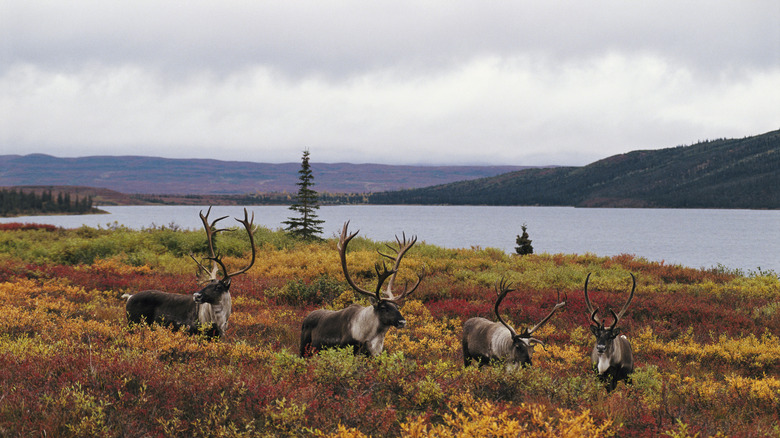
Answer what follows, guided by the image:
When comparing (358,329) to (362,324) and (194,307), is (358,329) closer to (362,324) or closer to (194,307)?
(362,324)

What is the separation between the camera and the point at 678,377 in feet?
30.5

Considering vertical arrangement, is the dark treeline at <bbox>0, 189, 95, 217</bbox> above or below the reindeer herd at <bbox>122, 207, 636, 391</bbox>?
below

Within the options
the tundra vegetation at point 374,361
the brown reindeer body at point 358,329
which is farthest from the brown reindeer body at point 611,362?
the brown reindeer body at point 358,329

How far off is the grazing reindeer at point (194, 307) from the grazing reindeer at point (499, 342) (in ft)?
15.0

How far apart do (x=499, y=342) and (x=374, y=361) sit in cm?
252

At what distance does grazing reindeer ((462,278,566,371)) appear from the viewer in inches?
318

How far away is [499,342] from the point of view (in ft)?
27.9

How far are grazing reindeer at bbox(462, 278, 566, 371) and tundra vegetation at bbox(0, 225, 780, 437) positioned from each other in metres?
0.40

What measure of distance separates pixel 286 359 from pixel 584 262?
20.1 metres

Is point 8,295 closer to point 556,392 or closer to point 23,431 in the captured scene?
point 23,431

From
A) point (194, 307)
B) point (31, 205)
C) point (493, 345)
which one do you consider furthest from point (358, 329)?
point (31, 205)

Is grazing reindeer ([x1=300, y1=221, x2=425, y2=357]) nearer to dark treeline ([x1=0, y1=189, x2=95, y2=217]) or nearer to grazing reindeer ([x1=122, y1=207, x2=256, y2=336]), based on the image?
grazing reindeer ([x1=122, y1=207, x2=256, y2=336])

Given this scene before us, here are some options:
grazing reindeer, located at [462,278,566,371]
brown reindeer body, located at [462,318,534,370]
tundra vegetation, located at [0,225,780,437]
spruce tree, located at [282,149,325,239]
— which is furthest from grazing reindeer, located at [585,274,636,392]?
spruce tree, located at [282,149,325,239]

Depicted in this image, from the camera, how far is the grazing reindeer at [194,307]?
30.4 feet
